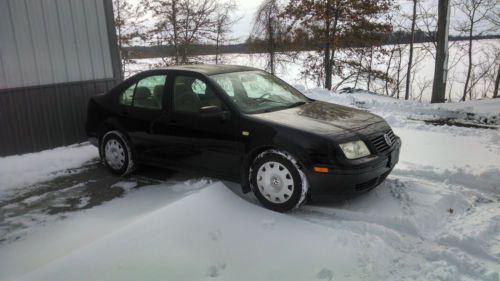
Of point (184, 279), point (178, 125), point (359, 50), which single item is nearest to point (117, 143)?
point (178, 125)

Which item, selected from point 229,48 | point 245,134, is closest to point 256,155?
point 245,134

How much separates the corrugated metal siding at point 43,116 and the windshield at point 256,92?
12.2 feet

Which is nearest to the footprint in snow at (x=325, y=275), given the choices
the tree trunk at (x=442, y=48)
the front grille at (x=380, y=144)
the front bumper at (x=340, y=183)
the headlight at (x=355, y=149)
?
the front bumper at (x=340, y=183)

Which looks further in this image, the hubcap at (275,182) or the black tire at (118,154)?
the black tire at (118,154)

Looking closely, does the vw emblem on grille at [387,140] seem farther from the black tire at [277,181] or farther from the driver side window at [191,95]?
the driver side window at [191,95]

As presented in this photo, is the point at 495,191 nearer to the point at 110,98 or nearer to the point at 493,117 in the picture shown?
the point at 493,117

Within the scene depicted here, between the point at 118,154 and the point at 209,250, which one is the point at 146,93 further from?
the point at 209,250

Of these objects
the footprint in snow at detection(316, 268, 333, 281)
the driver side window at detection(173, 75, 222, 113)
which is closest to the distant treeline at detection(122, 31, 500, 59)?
the driver side window at detection(173, 75, 222, 113)

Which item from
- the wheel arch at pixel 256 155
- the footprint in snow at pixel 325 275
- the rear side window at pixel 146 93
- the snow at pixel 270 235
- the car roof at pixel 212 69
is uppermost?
the car roof at pixel 212 69

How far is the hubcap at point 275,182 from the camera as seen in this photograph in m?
4.17

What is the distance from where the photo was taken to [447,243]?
358 cm

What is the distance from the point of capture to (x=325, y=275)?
10.2ft

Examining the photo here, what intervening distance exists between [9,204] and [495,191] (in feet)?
18.9

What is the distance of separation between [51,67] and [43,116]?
86cm
